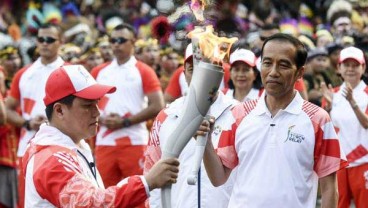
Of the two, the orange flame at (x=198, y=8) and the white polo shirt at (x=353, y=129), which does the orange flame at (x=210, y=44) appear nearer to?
the orange flame at (x=198, y=8)

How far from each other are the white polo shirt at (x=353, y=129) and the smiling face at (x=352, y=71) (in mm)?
98

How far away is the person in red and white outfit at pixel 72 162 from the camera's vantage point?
4.66 m

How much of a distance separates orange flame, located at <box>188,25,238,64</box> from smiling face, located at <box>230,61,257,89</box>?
3.73 metres

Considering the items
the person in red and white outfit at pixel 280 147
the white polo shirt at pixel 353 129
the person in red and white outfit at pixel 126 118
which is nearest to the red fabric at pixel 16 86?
the person in red and white outfit at pixel 126 118

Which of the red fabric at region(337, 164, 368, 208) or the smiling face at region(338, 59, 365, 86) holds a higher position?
the smiling face at region(338, 59, 365, 86)

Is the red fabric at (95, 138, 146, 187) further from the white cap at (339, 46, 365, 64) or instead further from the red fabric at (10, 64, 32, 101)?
the white cap at (339, 46, 365, 64)

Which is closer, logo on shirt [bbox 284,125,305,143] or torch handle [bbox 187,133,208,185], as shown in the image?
torch handle [bbox 187,133,208,185]

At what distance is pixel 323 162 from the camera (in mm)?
5547

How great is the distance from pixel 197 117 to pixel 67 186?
0.73 meters

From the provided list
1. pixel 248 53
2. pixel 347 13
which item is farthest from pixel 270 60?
pixel 347 13

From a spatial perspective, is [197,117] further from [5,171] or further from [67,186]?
[5,171]

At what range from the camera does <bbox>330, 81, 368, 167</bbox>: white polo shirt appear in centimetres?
886

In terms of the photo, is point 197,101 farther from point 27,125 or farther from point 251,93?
point 27,125

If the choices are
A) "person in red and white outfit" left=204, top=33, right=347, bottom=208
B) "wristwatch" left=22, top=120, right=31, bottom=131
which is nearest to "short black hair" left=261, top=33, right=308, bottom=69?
"person in red and white outfit" left=204, top=33, right=347, bottom=208
